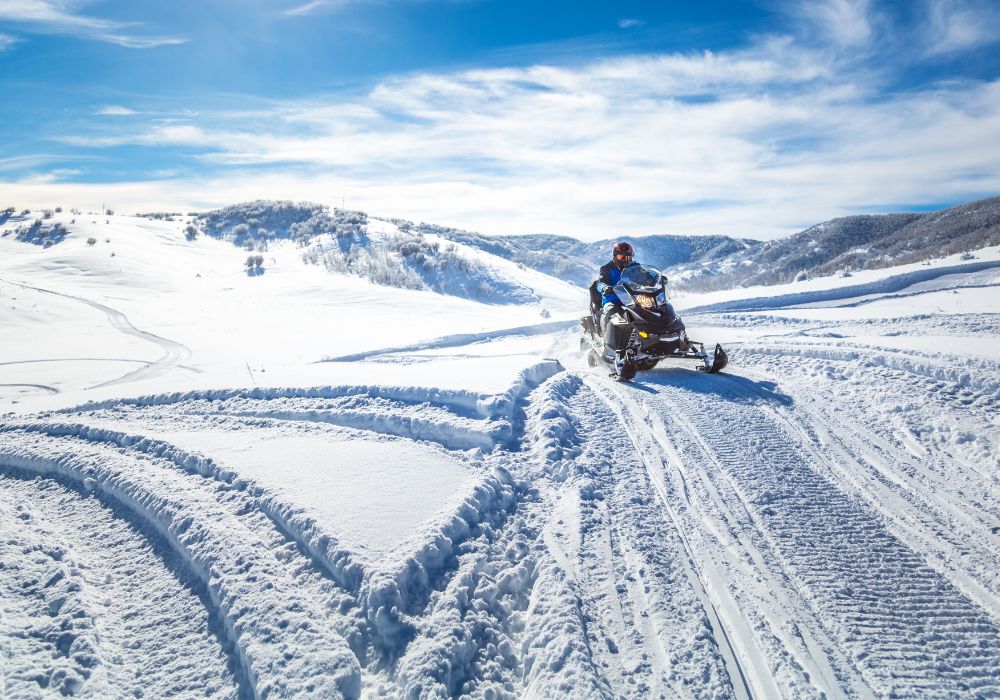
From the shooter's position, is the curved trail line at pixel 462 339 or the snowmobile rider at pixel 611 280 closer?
the snowmobile rider at pixel 611 280

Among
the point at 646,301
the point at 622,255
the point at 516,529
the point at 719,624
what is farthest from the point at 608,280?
the point at 719,624

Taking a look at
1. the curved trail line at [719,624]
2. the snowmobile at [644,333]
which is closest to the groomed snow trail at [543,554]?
the curved trail line at [719,624]

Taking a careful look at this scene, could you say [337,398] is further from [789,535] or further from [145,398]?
[789,535]

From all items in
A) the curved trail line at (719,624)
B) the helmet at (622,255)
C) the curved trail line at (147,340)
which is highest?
the helmet at (622,255)

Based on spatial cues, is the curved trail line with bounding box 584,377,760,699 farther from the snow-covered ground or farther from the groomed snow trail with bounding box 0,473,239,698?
the groomed snow trail with bounding box 0,473,239,698

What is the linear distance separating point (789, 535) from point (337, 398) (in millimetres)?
6196

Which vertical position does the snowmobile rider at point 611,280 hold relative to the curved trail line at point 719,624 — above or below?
above

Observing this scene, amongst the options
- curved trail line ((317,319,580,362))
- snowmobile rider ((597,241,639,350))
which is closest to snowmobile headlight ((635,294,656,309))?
snowmobile rider ((597,241,639,350))

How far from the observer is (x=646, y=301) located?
372 inches

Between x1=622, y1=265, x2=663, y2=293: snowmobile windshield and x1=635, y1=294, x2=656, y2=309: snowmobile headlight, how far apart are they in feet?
0.45

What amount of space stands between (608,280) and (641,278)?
0.96 meters

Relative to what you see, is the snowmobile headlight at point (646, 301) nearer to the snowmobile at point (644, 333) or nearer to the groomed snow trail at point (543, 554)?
the snowmobile at point (644, 333)

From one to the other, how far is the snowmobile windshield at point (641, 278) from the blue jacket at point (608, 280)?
0.29 metres

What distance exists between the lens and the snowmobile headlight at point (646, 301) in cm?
943
